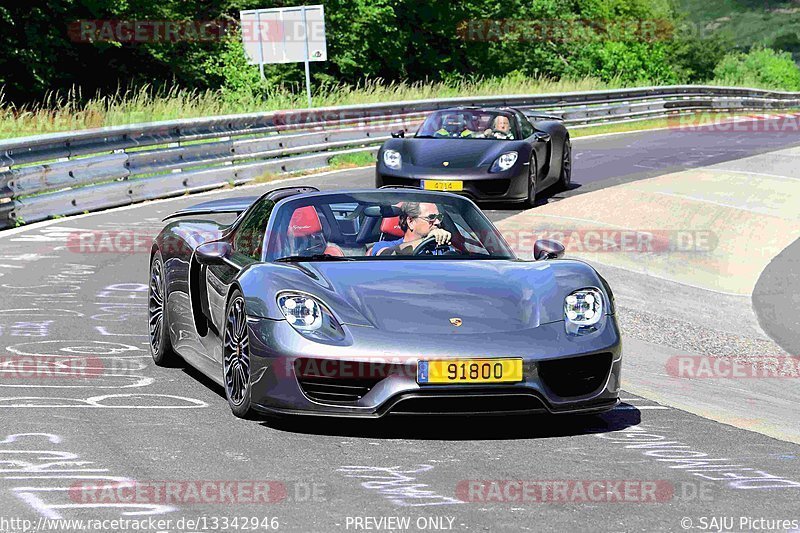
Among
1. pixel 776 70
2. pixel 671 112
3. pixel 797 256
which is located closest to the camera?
pixel 797 256

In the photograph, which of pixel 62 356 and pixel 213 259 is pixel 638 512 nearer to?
pixel 213 259

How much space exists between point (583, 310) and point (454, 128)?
12.2m

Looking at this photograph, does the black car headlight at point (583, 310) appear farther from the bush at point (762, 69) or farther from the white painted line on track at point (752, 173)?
the bush at point (762, 69)

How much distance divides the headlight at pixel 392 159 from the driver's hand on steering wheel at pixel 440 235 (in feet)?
33.1

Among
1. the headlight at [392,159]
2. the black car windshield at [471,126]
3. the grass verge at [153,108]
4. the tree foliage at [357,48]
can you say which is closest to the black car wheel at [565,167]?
the black car windshield at [471,126]

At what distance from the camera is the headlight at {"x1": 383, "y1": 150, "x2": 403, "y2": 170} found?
18.2m

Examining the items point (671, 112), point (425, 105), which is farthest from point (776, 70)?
point (425, 105)

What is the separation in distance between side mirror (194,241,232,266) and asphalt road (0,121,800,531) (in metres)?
0.71

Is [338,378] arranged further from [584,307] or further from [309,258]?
[584,307]

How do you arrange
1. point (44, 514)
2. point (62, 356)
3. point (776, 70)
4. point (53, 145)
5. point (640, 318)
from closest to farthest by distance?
point (44, 514), point (62, 356), point (640, 318), point (53, 145), point (776, 70)

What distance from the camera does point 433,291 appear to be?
707 centimetres

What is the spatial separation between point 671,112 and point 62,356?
34.1m

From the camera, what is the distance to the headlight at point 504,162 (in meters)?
18.0

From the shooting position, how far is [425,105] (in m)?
29.5
